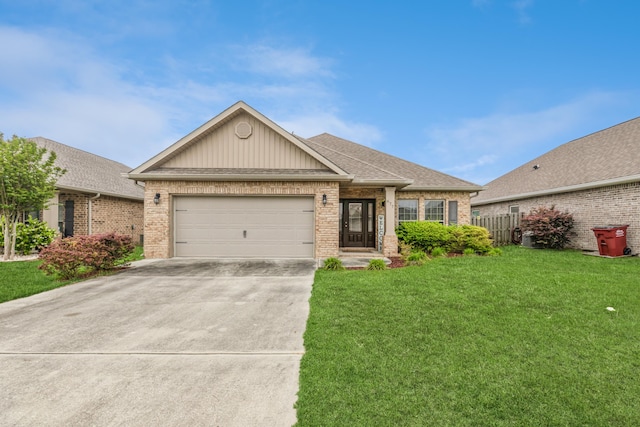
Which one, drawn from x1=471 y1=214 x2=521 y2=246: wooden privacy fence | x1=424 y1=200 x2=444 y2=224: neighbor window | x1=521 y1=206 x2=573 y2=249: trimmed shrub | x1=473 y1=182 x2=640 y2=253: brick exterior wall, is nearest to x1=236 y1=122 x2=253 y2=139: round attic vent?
x1=424 y1=200 x2=444 y2=224: neighbor window

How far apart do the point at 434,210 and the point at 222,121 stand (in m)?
10.3

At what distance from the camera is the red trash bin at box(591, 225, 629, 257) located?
10930 millimetres

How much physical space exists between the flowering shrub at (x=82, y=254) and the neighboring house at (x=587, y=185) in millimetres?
17807

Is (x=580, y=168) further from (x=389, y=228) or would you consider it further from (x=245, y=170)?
(x=245, y=170)

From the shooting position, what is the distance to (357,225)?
1381cm

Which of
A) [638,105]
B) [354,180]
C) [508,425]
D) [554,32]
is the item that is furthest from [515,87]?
[508,425]

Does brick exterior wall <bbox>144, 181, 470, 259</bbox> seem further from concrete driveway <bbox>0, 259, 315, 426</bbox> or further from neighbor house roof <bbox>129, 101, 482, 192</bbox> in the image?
concrete driveway <bbox>0, 259, 315, 426</bbox>

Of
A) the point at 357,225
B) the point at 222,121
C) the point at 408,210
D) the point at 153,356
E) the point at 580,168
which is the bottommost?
the point at 153,356

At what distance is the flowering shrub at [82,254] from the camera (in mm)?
7797

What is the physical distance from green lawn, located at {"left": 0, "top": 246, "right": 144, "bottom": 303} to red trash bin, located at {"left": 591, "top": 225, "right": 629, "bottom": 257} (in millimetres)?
17396

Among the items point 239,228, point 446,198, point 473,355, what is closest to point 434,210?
point 446,198

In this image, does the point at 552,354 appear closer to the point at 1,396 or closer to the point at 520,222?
the point at 1,396

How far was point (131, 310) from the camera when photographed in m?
5.39

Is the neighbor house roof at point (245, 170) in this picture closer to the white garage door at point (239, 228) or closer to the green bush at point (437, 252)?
the white garage door at point (239, 228)
